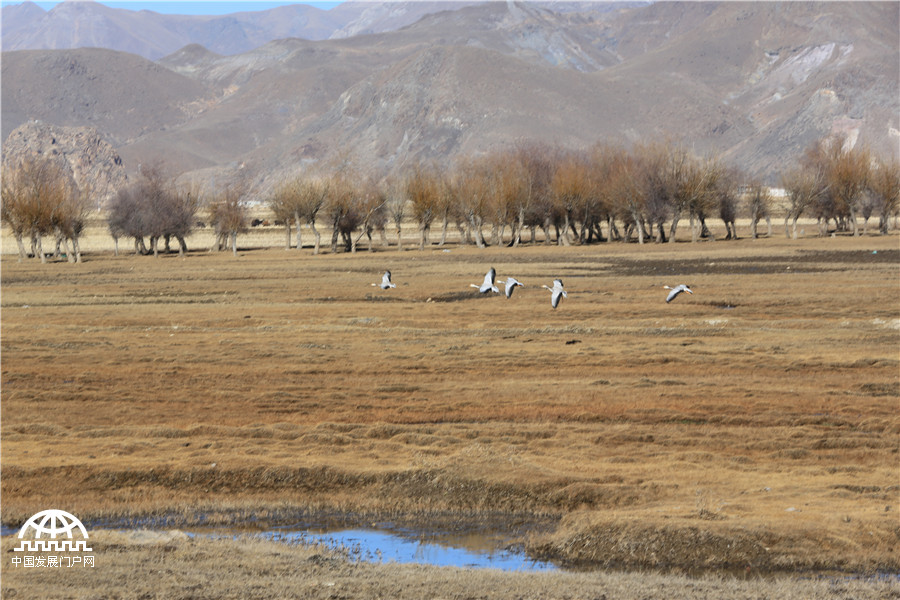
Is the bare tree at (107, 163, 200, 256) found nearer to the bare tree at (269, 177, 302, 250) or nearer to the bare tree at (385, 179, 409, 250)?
the bare tree at (269, 177, 302, 250)

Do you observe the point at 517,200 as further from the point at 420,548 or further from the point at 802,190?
the point at 420,548

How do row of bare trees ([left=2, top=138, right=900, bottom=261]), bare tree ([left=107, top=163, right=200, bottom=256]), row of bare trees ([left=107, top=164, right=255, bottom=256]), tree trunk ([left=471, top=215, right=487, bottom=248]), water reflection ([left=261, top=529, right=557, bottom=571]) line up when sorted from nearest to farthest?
water reflection ([left=261, top=529, right=557, bottom=571]) → row of bare trees ([left=2, top=138, right=900, bottom=261]) → tree trunk ([left=471, top=215, right=487, bottom=248]) → bare tree ([left=107, top=163, right=200, bottom=256]) → row of bare trees ([left=107, top=164, right=255, bottom=256])

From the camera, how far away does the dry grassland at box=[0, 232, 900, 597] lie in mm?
13375

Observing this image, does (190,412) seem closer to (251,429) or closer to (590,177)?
(251,429)

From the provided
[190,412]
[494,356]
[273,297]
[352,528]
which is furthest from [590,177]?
[352,528]

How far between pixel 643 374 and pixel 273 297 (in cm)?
2467

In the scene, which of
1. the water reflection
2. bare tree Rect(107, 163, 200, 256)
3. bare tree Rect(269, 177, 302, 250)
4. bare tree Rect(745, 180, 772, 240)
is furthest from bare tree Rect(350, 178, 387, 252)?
the water reflection

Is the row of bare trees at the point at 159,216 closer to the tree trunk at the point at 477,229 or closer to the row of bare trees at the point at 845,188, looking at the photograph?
the tree trunk at the point at 477,229

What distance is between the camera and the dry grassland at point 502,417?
13.4 metres

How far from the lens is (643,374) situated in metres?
24.3

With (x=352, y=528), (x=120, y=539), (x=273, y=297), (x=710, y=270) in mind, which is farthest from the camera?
(x=710, y=270)

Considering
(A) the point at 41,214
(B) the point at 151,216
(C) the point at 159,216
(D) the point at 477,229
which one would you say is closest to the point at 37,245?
(A) the point at 41,214

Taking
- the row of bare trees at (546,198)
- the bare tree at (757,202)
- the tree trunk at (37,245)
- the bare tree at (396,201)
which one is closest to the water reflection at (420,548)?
the row of bare trees at (546,198)

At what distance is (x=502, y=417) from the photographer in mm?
19531
